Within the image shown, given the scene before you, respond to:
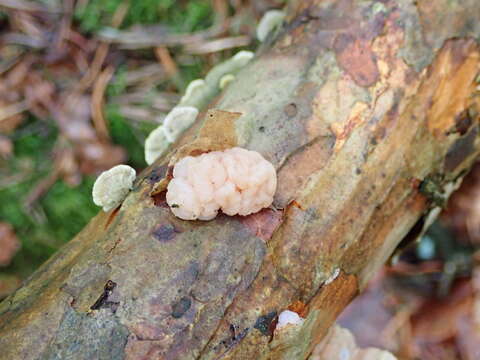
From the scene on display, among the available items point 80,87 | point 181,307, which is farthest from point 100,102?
point 181,307

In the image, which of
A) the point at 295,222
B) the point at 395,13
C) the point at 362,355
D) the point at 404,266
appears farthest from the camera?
the point at 404,266

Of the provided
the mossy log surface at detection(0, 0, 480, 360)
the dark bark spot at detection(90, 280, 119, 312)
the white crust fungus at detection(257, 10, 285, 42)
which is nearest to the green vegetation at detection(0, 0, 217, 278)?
the white crust fungus at detection(257, 10, 285, 42)

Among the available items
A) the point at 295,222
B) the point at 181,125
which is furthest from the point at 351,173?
the point at 181,125

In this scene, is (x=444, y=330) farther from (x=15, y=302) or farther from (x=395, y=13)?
(x=15, y=302)

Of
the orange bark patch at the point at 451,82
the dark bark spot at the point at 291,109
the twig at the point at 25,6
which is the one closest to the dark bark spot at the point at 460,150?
the orange bark patch at the point at 451,82

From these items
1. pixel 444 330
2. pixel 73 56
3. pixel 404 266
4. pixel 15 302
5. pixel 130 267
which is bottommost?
pixel 444 330

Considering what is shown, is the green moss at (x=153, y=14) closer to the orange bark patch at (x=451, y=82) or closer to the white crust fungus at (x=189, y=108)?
the white crust fungus at (x=189, y=108)

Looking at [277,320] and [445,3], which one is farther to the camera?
[445,3]

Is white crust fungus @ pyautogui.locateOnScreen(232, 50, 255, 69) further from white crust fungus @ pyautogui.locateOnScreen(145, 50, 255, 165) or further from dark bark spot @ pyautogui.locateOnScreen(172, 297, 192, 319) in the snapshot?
A: dark bark spot @ pyautogui.locateOnScreen(172, 297, 192, 319)
